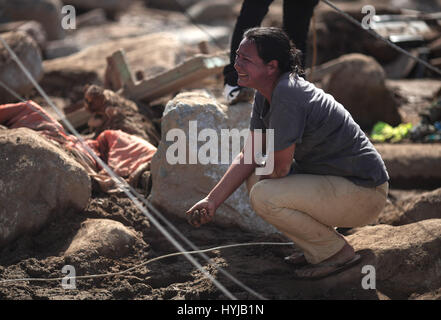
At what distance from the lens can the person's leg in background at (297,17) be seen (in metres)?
4.58

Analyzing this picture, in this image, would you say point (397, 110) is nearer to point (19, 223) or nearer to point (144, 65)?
point (144, 65)

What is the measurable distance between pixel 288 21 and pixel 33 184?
211cm

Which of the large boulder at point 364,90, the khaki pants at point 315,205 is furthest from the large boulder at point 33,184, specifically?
the large boulder at point 364,90

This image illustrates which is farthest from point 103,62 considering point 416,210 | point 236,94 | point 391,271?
point 391,271

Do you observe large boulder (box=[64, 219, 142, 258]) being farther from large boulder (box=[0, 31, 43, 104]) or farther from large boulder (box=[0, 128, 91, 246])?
Result: large boulder (box=[0, 31, 43, 104])

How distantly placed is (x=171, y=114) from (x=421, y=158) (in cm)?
299

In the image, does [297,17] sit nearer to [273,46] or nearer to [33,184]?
[273,46]

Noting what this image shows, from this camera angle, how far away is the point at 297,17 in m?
4.58

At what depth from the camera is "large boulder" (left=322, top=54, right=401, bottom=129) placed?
8.05 m

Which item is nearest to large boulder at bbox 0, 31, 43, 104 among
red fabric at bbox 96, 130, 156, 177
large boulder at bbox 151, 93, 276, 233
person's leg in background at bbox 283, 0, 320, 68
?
red fabric at bbox 96, 130, 156, 177

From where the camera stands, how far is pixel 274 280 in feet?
11.3

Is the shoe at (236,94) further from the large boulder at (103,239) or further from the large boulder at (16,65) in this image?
the large boulder at (16,65)

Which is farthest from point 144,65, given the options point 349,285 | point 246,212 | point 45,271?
point 349,285

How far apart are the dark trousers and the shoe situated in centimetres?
5
